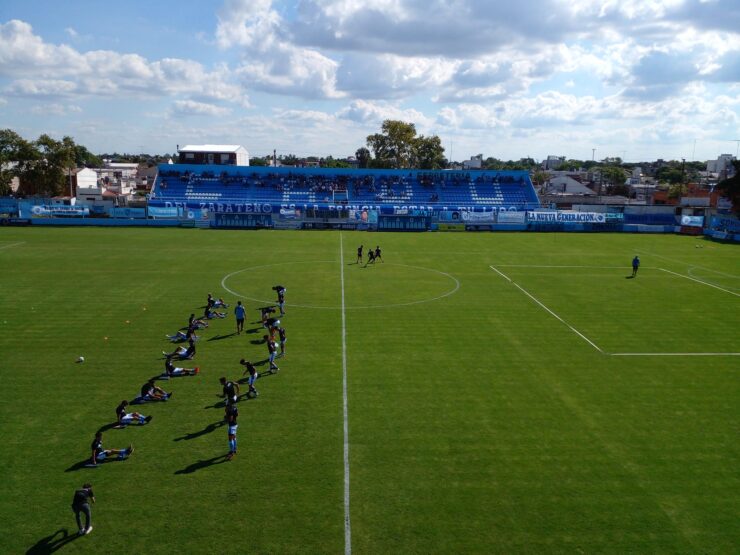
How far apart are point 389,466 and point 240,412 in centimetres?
566

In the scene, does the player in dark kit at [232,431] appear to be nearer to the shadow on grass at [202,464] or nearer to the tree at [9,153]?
the shadow on grass at [202,464]

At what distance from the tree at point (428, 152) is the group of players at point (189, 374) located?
3726 inches

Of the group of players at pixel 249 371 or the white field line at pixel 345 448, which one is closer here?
the white field line at pixel 345 448

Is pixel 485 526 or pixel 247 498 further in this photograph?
pixel 247 498

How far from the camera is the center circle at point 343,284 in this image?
107 ft

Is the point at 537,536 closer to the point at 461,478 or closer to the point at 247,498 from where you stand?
the point at 461,478

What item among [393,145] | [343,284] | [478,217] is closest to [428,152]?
[393,145]

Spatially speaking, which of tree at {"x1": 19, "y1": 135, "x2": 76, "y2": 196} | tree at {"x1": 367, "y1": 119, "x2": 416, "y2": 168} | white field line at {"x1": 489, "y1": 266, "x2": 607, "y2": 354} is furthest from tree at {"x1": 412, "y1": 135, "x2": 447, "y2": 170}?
white field line at {"x1": 489, "y1": 266, "x2": 607, "y2": 354}

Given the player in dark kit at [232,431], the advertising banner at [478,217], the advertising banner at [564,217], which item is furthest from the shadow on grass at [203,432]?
the advertising banner at [564,217]

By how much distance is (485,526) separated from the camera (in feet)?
41.3

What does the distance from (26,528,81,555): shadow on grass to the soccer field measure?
4cm

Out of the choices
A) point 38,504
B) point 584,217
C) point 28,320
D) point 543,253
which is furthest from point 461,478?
point 584,217

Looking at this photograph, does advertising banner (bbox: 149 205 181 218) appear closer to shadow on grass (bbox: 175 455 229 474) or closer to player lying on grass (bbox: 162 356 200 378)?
player lying on grass (bbox: 162 356 200 378)

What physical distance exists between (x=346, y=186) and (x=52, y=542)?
3260 inches
